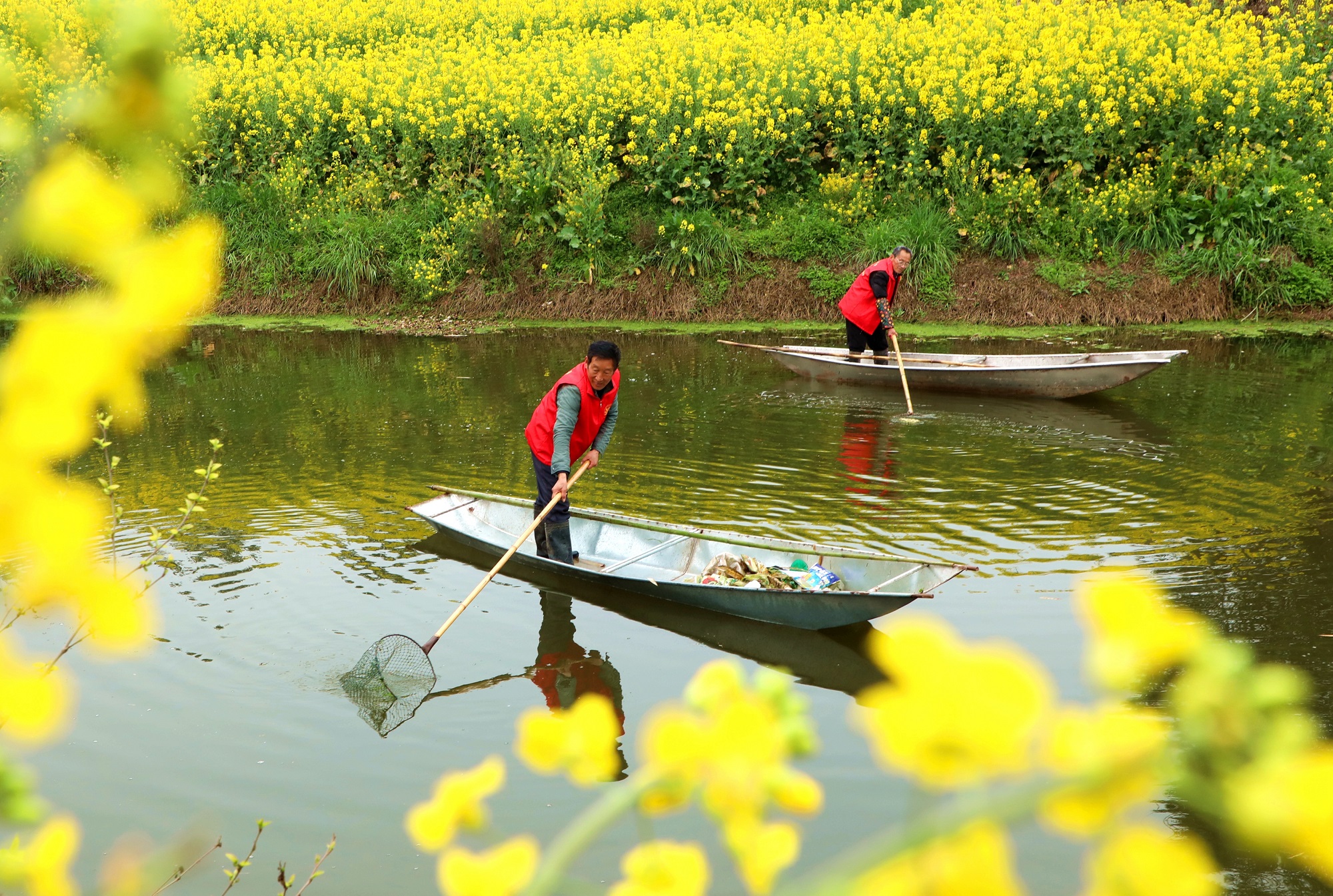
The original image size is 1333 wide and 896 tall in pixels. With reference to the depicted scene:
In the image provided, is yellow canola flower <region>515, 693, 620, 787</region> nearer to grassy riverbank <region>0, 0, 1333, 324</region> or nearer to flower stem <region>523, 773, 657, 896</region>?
flower stem <region>523, 773, 657, 896</region>

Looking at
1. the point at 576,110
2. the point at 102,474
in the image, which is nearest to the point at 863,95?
the point at 576,110

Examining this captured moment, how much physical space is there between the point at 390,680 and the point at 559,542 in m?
1.78

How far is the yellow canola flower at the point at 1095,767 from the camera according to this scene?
0.43 meters

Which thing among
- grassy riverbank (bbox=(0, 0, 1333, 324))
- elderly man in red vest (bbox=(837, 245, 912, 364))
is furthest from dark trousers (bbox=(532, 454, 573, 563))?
grassy riverbank (bbox=(0, 0, 1333, 324))

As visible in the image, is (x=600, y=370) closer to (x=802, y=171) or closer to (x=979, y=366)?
(x=979, y=366)

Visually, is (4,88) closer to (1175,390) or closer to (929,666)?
(929,666)

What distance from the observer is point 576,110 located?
1773 cm

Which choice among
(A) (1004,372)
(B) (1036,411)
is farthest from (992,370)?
(B) (1036,411)

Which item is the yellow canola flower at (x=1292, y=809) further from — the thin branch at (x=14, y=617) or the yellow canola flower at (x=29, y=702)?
the thin branch at (x=14, y=617)

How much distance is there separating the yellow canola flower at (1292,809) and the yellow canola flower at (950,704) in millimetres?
81

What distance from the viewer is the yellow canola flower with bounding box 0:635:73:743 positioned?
1.64 ft

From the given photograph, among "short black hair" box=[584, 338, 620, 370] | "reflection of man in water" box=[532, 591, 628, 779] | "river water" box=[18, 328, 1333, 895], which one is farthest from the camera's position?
"short black hair" box=[584, 338, 620, 370]

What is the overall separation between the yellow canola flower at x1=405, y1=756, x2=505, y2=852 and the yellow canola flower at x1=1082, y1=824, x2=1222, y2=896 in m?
0.31

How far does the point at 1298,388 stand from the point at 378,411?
966 centimetres
